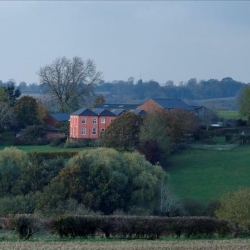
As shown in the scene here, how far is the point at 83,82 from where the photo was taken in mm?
90812

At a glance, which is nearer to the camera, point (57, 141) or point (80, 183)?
point (80, 183)

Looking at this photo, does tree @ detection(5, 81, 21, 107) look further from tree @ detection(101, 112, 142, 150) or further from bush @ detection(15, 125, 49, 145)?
tree @ detection(101, 112, 142, 150)

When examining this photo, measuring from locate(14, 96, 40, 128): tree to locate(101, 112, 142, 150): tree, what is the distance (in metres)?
14.2

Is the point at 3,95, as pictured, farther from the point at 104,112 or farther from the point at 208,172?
the point at 208,172

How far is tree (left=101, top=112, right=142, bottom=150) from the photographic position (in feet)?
205

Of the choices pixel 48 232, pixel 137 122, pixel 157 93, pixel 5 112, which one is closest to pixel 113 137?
pixel 137 122

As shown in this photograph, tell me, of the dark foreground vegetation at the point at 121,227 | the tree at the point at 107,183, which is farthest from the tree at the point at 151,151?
the dark foreground vegetation at the point at 121,227

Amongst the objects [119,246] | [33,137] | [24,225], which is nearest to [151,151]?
[33,137]

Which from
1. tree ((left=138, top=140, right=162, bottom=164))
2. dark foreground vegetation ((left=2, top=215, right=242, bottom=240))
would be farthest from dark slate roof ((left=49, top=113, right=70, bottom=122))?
dark foreground vegetation ((left=2, top=215, right=242, bottom=240))

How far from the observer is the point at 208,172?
59500mm

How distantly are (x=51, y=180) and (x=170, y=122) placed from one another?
77.3 feet

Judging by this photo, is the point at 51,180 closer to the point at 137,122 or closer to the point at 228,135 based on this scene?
the point at 137,122

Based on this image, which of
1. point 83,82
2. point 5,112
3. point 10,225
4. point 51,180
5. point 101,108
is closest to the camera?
point 10,225

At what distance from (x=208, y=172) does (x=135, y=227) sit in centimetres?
Answer: 3580
